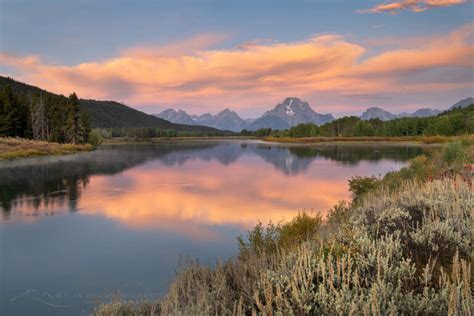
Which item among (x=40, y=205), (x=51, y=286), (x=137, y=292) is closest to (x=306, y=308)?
(x=137, y=292)

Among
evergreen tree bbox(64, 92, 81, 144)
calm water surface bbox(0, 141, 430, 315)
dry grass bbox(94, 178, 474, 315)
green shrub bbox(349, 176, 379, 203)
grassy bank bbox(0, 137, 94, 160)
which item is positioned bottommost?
calm water surface bbox(0, 141, 430, 315)

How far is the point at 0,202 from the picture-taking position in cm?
2303

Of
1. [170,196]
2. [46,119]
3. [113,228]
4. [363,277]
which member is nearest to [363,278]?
[363,277]

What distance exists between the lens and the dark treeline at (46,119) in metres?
86.4

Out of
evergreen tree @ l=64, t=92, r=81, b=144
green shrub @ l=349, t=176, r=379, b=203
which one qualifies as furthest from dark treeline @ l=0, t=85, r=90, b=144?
green shrub @ l=349, t=176, r=379, b=203

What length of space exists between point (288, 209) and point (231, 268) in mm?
14634

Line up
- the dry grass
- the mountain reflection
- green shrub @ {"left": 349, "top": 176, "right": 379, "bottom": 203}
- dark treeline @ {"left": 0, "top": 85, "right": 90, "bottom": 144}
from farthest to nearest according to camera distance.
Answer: dark treeline @ {"left": 0, "top": 85, "right": 90, "bottom": 144}
green shrub @ {"left": 349, "top": 176, "right": 379, "bottom": 203}
the mountain reflection
the dry grass

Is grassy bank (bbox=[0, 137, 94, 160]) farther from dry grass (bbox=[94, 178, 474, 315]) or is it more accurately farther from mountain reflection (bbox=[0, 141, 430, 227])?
dry grass (bbox=[94, 178, 474, 315])

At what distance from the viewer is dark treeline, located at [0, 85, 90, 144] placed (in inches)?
3400

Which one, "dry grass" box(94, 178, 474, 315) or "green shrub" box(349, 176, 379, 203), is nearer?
"dry grass" box(94, 178, 474, 315)

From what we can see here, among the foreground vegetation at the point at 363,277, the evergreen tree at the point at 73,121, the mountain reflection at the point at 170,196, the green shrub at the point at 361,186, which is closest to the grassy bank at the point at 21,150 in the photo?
the mountain reflection at the point at 170,196

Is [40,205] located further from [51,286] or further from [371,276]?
[371,276]

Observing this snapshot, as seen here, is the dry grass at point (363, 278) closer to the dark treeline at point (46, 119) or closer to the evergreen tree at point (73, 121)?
the dark treeline at point (46, 119)

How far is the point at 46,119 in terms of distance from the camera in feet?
317
